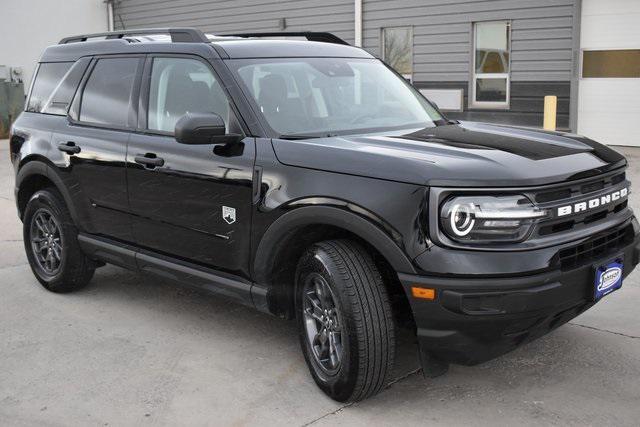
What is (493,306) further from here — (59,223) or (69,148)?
(59,223)

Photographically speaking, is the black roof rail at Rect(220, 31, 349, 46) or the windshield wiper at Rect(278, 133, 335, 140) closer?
the windshield wiper at Rect(278, 133, 335, 140)

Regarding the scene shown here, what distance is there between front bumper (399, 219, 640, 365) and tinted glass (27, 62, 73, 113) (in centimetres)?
335

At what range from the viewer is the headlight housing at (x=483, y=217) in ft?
9.59

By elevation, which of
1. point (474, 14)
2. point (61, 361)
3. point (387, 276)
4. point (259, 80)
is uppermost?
point (474, 14)

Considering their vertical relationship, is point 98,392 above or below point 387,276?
below

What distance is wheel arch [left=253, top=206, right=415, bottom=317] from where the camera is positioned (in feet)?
10.1

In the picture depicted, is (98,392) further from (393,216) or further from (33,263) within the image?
(33,263)

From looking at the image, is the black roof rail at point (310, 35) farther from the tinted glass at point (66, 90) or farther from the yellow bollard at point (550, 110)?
the yellow bollard at point (550, 110)

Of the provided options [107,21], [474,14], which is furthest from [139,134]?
[107,21]

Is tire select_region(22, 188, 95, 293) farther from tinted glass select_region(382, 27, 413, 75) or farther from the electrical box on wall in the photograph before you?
the electrical box on wall

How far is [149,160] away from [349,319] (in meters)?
1.70

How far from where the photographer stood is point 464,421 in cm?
323

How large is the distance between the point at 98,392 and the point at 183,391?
0.43m

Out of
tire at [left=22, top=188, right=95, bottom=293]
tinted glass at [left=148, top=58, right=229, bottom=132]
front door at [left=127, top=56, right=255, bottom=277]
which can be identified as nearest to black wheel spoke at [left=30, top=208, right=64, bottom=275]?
tire at [left=22, top=188, right=95, bottom=293]
